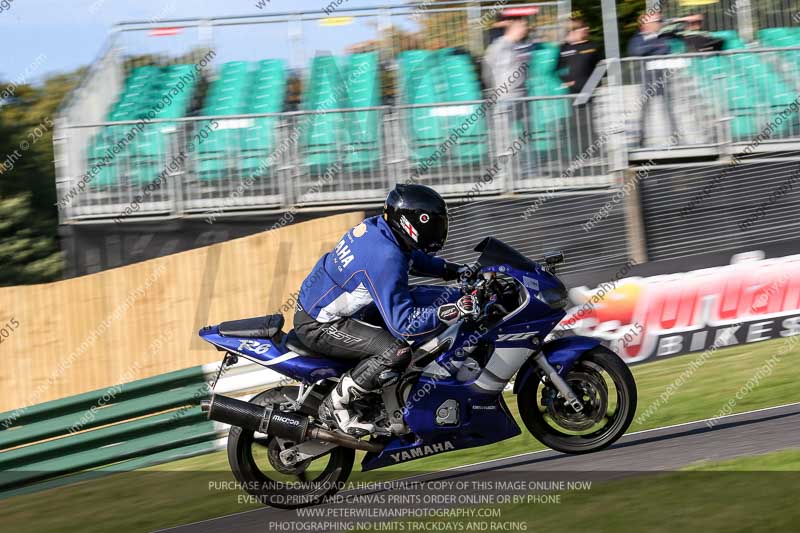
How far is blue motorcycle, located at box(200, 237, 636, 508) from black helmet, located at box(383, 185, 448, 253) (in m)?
0.31

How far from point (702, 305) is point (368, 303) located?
5.11m

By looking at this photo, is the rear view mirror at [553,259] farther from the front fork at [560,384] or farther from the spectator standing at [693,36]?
the spectator standing at [693,36]

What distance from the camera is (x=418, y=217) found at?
254 inches

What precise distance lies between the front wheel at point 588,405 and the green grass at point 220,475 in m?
0.51

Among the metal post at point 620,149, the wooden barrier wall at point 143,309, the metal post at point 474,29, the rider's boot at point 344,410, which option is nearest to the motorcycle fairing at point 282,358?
the rider's boot at point 344,410

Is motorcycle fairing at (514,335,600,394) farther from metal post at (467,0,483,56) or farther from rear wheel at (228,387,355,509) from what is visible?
metal post at (467,0,483,56)

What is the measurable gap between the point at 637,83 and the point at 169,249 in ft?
18.2

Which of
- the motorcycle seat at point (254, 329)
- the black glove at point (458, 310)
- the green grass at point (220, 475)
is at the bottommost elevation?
the green grass at point (220, 475)

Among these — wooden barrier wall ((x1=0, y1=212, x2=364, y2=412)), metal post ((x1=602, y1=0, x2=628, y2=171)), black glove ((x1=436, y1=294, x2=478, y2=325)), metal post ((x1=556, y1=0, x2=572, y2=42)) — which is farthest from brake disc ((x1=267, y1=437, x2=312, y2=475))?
metal post ((x1=556, y1=0, x2=572, y2=42))

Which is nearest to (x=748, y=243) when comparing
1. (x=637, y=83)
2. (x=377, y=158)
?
(x=637, y=83)

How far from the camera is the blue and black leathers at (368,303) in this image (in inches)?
252

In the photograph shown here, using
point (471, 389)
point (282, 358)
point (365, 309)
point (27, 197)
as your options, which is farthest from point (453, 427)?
point (27, 197)

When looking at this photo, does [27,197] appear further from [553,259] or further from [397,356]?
[553,259]

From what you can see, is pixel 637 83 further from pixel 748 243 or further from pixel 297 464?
pixel 297 464
